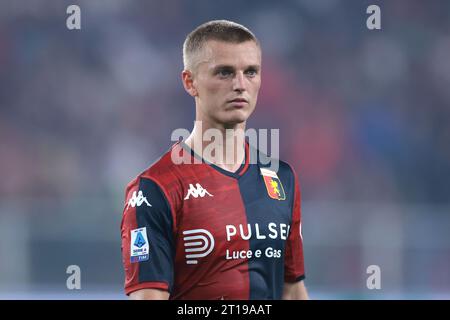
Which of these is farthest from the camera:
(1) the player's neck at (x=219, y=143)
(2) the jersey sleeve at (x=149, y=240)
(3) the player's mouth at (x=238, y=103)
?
(1) the player's neck at (x=219, y=143)

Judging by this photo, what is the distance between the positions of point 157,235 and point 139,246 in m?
0.10

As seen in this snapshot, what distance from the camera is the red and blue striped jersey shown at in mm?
3697

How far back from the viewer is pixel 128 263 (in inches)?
148

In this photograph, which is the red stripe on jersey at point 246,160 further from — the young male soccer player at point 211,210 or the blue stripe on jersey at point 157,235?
the blue stripe on jersey at point 157,235

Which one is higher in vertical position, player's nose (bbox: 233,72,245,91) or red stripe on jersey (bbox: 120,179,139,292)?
player's nose (bbox: 233,72,245,91)

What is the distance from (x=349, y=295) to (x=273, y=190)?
4.62 m

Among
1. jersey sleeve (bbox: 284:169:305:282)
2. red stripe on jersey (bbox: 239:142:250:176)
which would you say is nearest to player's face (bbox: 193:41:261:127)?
red stripe on jersey (bbox: 239:142:250:176)

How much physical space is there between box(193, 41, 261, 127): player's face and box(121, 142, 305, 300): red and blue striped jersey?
0.28m

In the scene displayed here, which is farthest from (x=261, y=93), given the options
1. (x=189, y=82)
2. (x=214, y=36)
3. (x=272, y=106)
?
(x=214, y=36)

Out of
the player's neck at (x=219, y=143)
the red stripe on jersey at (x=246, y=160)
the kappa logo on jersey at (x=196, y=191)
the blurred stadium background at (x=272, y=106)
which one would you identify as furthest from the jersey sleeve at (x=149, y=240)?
the blurred stadium background at (x=272, y=106)

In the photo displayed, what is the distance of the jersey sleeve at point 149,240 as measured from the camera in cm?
366

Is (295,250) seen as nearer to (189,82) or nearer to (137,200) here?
(137,200)

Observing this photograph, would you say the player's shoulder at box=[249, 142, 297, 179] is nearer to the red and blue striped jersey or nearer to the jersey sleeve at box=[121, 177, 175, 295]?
the red and blue striped jersey

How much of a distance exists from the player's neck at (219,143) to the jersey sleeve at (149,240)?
324 mm
